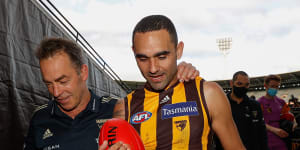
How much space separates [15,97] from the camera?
9.39 feet

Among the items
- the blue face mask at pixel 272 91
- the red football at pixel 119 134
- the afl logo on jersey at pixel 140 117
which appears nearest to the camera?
the red football at pixel 119 134

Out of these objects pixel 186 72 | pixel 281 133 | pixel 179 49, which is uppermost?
pixel 179 49

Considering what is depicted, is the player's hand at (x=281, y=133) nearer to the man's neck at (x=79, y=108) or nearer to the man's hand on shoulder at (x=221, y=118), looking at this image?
the man's hand on shoulder at (x=221, y=118)

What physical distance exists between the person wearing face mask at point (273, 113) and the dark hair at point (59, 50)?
3.36 metres

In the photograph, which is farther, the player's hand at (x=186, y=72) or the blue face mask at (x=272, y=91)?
the blue face mask at (x=272, y=91)

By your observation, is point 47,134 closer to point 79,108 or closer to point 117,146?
point 79,108

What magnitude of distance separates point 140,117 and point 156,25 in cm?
65

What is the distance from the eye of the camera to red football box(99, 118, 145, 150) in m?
1.29

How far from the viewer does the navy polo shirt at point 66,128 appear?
161 centimetres

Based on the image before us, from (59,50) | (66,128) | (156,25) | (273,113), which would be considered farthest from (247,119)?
(59,50)

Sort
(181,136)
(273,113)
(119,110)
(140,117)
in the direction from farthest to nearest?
(273,113), (119,110), (140,117), (181,136)

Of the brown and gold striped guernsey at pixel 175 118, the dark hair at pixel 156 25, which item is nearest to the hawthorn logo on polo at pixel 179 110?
the brown and gold striped guernsey at pixel 175 118

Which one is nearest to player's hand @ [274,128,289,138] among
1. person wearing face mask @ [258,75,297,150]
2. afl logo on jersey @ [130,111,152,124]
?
person wearing face mask @ [258,75,297,150]

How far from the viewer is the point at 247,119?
12.3ft
